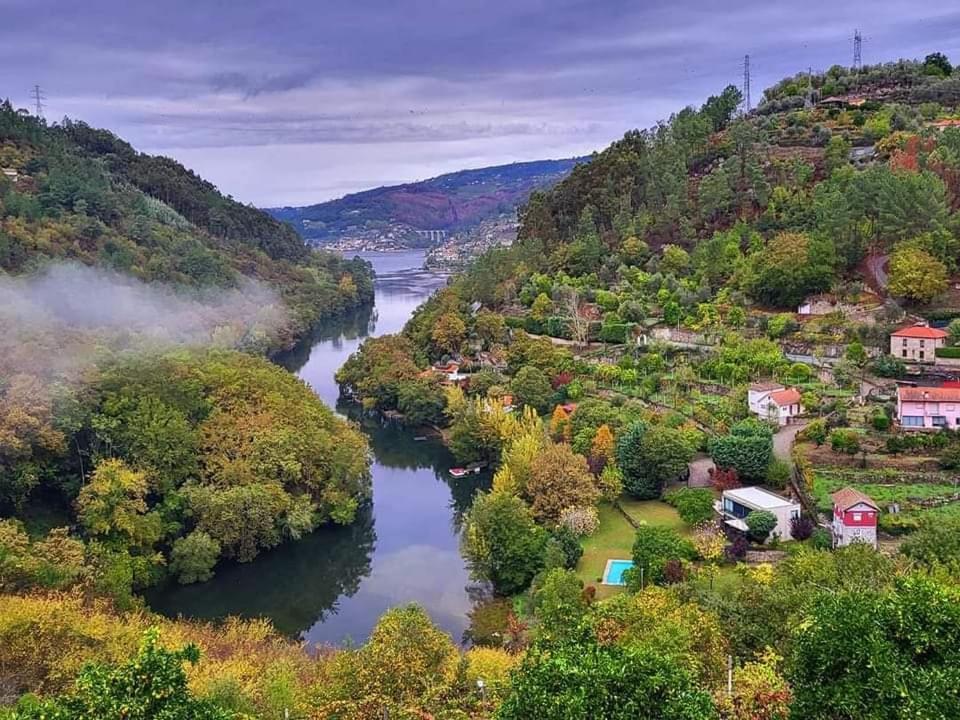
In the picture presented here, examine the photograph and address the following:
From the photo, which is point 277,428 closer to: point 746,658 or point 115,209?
point 746,658

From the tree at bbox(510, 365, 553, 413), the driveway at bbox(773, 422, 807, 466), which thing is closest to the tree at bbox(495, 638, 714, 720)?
the driveway at bbox(773, 422, 807, 466)

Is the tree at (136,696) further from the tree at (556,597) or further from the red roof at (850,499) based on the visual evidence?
the red roof at (850,499)

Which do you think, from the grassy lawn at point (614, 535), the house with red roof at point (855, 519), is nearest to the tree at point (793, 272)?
the grassy lawn at point (614, 535)

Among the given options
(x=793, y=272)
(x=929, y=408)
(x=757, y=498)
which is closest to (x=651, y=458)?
(x=757, y=498)

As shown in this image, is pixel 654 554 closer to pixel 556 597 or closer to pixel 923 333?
pixel 556 597

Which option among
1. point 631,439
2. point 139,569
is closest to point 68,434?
point 139,569

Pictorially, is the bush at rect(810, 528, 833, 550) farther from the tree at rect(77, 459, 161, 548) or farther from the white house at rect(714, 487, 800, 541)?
the tree at rect(77, 459, 161, 548)
